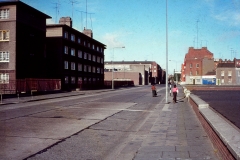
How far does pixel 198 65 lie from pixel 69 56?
60.5m

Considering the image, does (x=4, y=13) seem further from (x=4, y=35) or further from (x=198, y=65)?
(x=198, y=65)

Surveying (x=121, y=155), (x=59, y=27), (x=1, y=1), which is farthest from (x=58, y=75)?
(x=121, y=155)

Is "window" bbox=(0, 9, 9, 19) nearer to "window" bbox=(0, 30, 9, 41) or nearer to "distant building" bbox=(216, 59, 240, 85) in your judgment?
"window" bbox=(0, 30, 9, 41)

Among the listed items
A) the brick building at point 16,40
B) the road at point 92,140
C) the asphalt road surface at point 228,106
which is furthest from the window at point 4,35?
the asphalt road surface at point 228,106

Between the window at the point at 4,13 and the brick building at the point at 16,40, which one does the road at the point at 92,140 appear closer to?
the brick building at the point at 16,40

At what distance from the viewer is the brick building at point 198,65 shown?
92688mm

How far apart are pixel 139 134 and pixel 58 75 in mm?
38364

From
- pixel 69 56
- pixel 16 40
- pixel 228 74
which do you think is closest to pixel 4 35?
pixel 16 40

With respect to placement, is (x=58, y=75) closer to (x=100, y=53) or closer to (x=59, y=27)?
(x=59, y=27)

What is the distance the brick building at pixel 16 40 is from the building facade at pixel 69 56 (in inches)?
333

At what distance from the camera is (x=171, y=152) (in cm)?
596

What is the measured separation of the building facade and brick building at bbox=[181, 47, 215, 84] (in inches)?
1832

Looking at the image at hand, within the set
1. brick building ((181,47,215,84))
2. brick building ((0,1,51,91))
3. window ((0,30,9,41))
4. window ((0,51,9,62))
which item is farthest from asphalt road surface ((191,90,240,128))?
brick building ((181,47,215,84))

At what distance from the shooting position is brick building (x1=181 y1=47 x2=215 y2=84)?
304 feet
